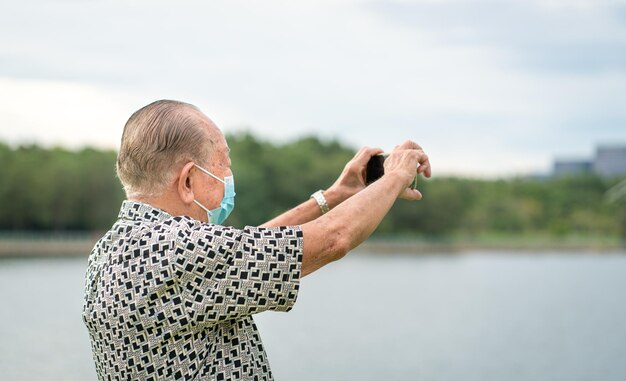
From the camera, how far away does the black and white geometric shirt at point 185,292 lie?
5.16ft

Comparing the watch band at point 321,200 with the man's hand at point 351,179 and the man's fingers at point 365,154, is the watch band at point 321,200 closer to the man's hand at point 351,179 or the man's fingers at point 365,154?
the man's hand at point 351,179

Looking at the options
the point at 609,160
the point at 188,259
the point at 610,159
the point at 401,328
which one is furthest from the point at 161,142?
the point at 609,160

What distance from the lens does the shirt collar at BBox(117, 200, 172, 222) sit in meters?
1.66

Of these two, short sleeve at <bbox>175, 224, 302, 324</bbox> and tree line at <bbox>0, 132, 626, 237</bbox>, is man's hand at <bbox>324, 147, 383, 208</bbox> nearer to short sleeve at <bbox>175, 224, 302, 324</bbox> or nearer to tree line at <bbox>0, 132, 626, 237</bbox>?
short sleeve at <bbox>175, 224, 302, 324</bbox>

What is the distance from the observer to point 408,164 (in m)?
1.79

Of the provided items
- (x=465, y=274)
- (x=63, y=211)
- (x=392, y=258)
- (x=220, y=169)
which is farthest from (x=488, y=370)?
(x=392, y=258)

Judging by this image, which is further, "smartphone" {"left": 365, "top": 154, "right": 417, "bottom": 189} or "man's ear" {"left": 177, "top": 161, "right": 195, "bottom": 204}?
"smartphone" {"left": 365, "top": 154, "right": 417, "bottom": 189}

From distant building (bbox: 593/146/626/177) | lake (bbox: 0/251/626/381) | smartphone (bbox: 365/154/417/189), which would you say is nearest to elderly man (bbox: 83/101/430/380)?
smartphone (bbox: 365/154/417/189)

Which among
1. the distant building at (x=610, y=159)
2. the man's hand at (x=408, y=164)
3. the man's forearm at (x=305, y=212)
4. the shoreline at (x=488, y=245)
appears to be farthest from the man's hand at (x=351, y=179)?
the distant building at (x=610, y=159)

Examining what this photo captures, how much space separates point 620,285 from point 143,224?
162ft

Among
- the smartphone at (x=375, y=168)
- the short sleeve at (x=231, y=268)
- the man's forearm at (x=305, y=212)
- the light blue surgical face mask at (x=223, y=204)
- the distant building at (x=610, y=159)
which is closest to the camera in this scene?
the short sleeve at (x=231, y=268)

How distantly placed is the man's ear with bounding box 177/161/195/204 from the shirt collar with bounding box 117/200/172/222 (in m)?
0.05

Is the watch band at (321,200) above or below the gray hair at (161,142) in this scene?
below

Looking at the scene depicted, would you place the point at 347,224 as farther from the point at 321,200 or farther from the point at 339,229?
the point at 321,200
